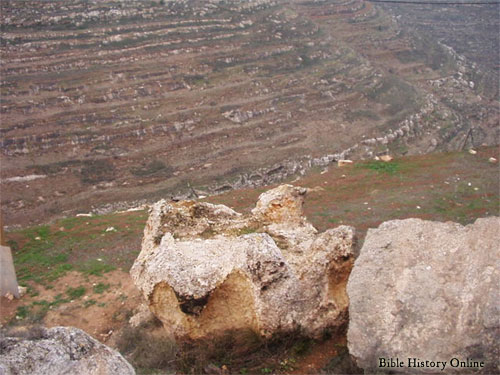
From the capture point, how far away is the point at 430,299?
20.3 ft

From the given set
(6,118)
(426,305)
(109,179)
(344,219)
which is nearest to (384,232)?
(426,305)

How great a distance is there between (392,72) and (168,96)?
23.4 meters

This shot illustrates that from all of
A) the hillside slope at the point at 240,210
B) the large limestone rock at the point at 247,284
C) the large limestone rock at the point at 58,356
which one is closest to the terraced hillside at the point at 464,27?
the hillside slope at the point at 240,210

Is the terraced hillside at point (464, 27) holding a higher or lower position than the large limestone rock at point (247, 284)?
lower

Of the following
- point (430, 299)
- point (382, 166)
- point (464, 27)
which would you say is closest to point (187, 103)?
point (382, 166)

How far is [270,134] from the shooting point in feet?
115

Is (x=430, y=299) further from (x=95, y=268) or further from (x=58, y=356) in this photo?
(x=95, y=268)

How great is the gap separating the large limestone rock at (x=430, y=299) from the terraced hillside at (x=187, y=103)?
2170 cm

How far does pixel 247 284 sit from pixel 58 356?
10.7 ft

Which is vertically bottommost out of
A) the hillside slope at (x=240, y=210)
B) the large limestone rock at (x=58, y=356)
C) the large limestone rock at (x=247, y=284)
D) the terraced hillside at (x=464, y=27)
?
the terraced hillside at (x=464, y=27)

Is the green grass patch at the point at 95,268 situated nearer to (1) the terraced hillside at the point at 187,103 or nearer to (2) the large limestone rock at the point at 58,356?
(2) the large limestone rock at the point at 58,356

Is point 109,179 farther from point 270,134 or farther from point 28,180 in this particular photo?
point 270,134

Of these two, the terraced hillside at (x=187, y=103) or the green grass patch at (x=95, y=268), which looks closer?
the green grass patch at (x=95, y=268)

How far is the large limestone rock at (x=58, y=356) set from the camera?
457 centimetres
